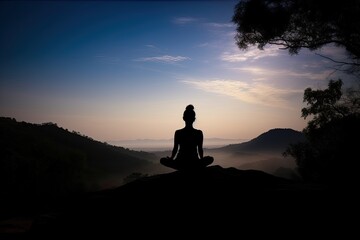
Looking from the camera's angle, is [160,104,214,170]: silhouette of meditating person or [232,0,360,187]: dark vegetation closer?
[160,104,214,170]: silhouette of meditating person

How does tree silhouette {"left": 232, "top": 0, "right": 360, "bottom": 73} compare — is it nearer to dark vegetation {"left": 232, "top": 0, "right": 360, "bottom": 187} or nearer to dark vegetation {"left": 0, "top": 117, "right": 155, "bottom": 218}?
dark vegetation {"left": 232, "top": 0, "right": 360, "bottom": 187}

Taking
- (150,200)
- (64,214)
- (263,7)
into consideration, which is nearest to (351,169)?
(263,7)

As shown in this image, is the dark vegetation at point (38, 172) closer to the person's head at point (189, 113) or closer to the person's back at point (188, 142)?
the person's back at point (188, 142)

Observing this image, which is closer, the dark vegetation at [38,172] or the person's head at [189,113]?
the person's head at [189,113]

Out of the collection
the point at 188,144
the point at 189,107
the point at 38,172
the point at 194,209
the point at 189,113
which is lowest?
the point at 38,172

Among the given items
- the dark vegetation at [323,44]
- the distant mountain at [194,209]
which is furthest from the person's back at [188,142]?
the dark vegetation at [323,44]

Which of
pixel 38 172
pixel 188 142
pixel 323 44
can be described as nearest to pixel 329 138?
pixel 323 44

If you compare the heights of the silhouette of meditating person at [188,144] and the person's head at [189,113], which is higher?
the person's head at [189,113]

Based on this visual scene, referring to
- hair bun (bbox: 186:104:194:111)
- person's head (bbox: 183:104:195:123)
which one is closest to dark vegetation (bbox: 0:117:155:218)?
person's head (bbox: 183:104:195:123)

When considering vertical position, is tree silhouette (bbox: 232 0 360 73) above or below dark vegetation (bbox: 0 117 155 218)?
above

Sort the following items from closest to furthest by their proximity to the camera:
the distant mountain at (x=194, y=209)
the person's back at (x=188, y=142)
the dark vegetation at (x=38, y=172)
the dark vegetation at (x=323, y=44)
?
the distant mountain at (x=194, y=209) < the person's back at (x=188, y=142) < the dark vegetation at (x=323, y=44) < the dark vegetation at (x=38, y=172)

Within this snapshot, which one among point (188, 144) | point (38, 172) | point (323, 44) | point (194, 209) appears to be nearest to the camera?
point (194, 209)

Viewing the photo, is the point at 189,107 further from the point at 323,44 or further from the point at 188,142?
the point at 323,44

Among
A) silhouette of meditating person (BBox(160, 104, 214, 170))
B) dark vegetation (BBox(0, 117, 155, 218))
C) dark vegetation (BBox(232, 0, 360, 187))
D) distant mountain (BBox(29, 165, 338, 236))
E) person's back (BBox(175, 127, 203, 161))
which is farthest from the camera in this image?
dark vegetation (BBox(0, 117, 155, 218))
